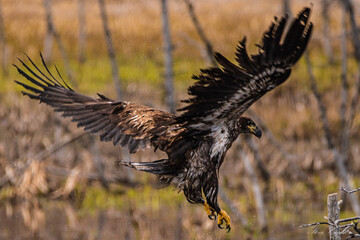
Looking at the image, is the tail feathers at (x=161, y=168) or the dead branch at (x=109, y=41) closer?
the tail feathers at (x=161, y=168)

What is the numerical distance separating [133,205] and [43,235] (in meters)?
2.09

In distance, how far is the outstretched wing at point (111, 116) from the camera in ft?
22.8

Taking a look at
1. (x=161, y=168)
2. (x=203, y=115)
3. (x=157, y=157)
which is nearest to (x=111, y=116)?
(x=161, y=168)

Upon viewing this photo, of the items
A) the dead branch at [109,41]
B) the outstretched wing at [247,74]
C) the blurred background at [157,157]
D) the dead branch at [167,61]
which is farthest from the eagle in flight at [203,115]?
the dead branch at [109,41]

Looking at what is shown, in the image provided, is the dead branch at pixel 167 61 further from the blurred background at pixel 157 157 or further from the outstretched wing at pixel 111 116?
the outstretched wing at pixel 111 116

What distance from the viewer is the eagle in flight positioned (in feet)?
17.6

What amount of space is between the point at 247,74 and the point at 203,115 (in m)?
0.71

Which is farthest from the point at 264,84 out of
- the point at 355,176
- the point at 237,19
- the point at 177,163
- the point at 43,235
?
the point at 237,19

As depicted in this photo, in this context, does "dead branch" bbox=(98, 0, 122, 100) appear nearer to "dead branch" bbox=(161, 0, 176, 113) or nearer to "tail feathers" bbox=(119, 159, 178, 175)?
"dead branch" bbox=(161, 0, 176, 113)

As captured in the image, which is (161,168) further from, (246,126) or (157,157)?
(157,157)

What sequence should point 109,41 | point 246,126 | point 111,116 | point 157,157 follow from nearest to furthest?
point 246,126 → point 111,116 → point 109,41 → point 157,157

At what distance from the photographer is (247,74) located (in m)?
5.54

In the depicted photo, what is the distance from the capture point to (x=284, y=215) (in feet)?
40.5

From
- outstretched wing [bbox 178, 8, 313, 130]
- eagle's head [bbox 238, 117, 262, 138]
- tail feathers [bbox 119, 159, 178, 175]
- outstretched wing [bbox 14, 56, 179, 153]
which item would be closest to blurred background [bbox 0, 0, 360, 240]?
outstretched wing [bbox 14, 56, 179, 153]
